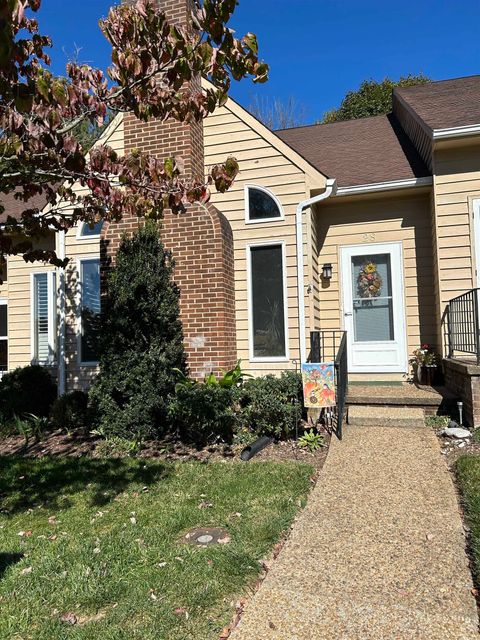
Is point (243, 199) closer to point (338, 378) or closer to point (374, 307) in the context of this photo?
point (374, 307)

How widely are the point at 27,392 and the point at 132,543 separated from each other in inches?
218

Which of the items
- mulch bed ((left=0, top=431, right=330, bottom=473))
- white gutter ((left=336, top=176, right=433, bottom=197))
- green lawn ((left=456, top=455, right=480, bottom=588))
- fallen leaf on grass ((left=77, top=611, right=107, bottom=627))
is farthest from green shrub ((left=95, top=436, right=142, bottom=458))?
white gutter ((left=336, top=176, right=433, bottom=197))

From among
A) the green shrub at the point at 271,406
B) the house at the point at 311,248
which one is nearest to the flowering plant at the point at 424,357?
the house at the point at 311,248

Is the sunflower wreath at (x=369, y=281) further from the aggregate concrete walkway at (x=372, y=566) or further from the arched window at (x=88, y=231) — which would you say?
the arched window at (x=88, y=231)

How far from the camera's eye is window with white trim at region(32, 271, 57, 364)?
9875 millimetres

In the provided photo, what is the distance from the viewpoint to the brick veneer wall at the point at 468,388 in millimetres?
5941

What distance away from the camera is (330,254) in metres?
8.82

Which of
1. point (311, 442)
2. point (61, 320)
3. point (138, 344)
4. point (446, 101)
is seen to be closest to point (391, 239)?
point (446, 101)

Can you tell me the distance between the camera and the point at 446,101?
8.62 meters

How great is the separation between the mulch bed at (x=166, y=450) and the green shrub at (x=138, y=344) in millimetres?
322

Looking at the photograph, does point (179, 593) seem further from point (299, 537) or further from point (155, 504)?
point (155, 504)

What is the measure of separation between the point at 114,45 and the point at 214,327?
4.32 meters

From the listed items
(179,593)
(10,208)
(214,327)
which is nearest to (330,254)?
(214,327)

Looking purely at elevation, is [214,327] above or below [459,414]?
above
